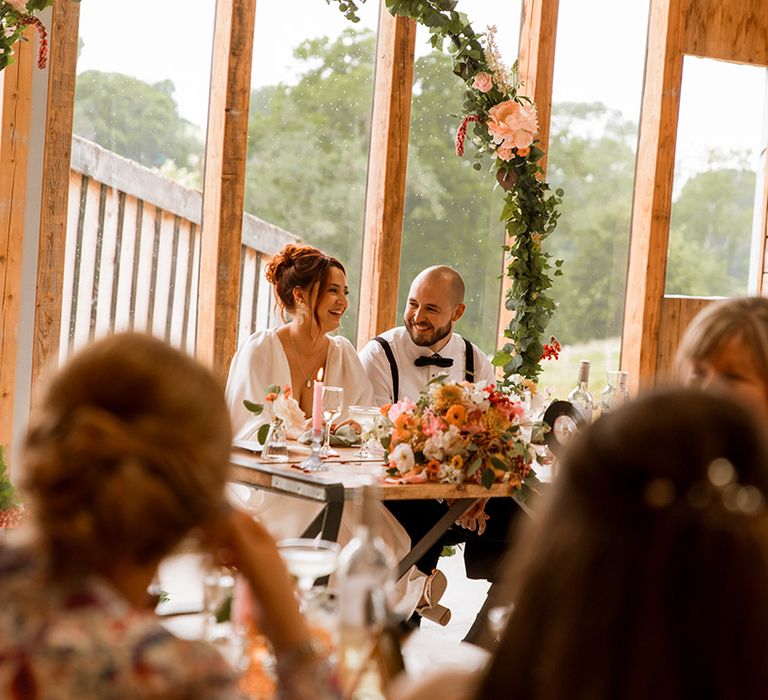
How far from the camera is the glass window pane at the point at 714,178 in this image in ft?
21.7

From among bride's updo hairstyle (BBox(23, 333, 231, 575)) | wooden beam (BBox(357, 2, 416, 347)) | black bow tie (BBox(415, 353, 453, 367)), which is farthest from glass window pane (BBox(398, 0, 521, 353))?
bride's updo hairstyle (BBox(23, 333, 231, 575))

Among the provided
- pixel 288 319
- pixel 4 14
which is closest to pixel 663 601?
pixel 4 14

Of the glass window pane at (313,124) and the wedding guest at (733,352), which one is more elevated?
the glass window pane at (313,124)

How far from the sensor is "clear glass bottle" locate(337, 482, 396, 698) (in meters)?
1.56

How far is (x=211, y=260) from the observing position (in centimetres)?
526

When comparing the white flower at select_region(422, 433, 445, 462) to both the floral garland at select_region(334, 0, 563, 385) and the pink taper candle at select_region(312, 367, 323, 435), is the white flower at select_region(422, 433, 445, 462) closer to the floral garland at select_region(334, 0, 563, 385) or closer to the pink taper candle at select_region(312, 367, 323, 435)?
the pink taper candle at select_region(312, 367, 323, 435)

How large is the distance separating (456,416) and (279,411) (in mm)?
618

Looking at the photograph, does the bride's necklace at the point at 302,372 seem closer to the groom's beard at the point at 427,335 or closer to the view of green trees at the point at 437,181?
the groom's beard at the point at 427,335

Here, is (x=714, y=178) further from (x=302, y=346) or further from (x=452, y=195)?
(x=302, y=346)

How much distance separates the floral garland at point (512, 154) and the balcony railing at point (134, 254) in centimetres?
116

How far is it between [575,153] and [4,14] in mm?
3537

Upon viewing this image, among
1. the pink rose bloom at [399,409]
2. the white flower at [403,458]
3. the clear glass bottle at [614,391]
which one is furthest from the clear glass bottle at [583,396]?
the white flower at [403,458]

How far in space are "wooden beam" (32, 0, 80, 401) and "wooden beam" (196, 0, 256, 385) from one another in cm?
70

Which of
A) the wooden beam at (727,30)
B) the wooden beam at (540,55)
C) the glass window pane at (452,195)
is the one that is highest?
the wooden beam at (727,30)
